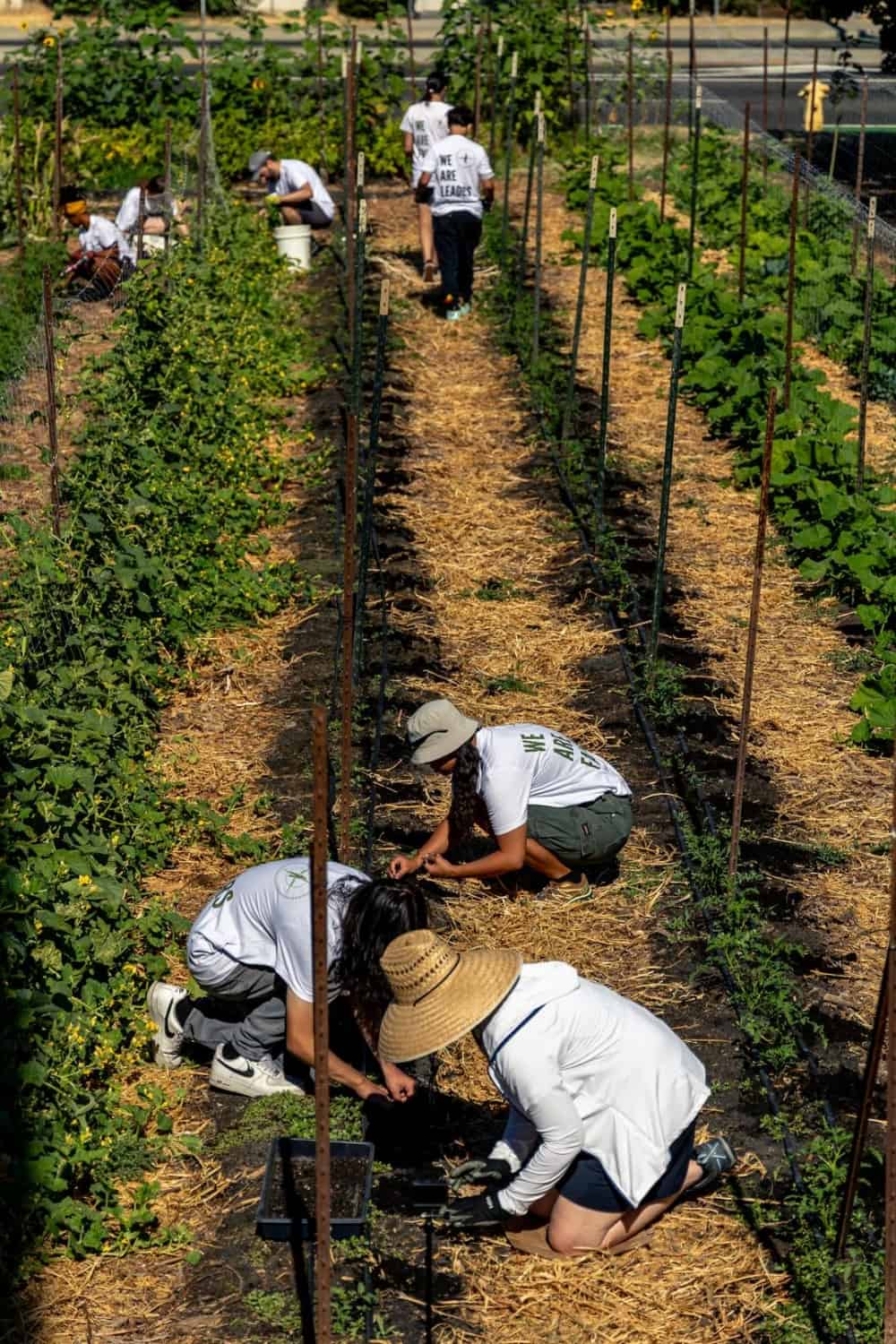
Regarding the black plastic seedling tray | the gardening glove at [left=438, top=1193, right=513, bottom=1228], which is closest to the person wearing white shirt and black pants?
the black plastic seedling tray

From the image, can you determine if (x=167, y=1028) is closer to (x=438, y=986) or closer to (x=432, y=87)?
(x=438, y=986)

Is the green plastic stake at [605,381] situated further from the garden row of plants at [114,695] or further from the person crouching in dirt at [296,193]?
the person crouching in dirt at [296,193]

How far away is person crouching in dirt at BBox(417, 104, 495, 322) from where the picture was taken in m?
Result: 11.6

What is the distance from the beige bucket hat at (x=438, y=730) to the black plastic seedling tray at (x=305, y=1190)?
1163 mm

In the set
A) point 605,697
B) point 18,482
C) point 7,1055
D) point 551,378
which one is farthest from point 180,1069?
point 551,378

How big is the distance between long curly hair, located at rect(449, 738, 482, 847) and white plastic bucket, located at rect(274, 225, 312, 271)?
8.27m

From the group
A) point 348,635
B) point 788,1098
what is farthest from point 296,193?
point 788,1098

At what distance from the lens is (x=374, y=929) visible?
4.20 meters

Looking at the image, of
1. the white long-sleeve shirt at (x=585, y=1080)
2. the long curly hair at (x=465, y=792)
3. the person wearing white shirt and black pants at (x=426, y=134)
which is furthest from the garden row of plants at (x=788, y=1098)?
the person wearing white shirt and black pants at (x=426, y=134)

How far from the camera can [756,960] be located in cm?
531

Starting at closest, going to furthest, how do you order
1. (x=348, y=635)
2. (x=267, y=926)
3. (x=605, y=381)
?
(x=267, y=926) < (x=348, y=635) < (x=605, y=381)

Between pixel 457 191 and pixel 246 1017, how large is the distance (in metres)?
7.86

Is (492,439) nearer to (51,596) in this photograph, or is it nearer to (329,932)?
(51,596)

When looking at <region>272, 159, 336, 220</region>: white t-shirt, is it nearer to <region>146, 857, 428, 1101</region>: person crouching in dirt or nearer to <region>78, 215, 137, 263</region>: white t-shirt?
<region>78, 215, 137, 263</region>: white t-shirt
